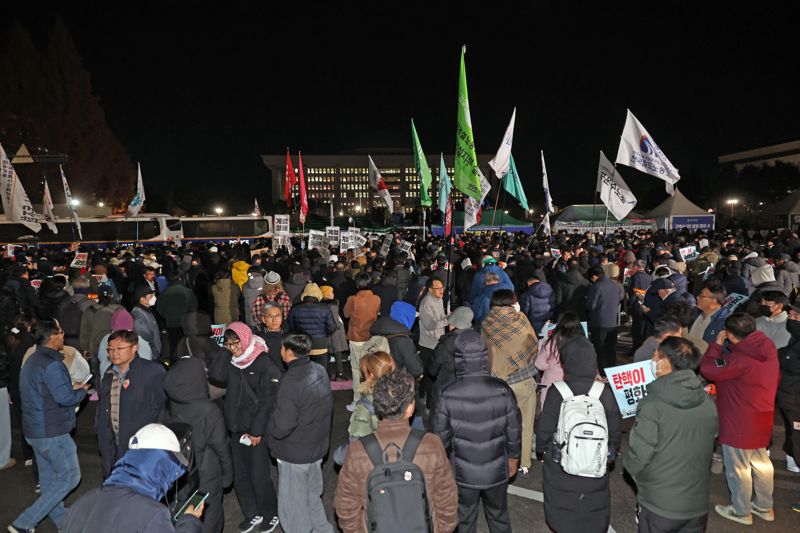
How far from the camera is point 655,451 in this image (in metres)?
3.08

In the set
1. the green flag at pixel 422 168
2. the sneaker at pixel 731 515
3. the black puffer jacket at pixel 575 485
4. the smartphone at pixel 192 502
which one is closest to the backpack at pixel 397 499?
the smartphone at pixel 192 502

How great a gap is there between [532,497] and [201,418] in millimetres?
3065

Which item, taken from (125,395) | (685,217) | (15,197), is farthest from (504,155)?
(685,217)

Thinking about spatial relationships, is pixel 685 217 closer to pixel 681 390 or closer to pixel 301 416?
pixel 681 390

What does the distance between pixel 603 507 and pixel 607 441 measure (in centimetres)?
50

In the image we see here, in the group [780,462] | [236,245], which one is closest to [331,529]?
[780,462]

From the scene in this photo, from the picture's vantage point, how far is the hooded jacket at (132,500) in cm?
188

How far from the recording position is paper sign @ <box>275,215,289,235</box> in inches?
660

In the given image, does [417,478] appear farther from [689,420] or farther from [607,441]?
[689,420]

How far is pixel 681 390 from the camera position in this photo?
2.99m

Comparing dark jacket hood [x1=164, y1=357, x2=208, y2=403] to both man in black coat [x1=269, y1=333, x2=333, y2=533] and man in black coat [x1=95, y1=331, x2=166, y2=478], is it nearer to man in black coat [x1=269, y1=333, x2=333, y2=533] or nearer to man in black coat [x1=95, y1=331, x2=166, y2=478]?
man in black coat [x1=95, y1=331, x2=166, y2=478]

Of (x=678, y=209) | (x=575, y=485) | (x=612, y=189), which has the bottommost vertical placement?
(x=575, y=485)

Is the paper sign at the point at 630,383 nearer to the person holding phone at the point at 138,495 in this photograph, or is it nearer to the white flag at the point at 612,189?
the person holding phone at the point at 138,495

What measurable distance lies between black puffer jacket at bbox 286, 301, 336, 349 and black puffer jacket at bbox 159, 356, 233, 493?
8.78 ft
